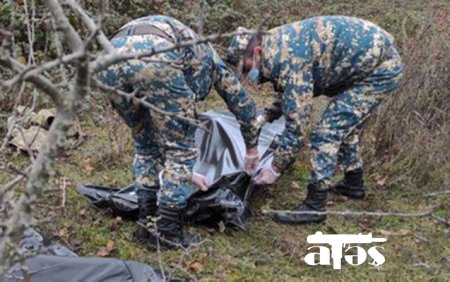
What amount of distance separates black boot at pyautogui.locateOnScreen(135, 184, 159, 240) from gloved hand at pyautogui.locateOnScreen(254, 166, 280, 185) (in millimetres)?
628

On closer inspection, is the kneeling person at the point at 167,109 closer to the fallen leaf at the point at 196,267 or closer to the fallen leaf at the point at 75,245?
the fallen leaf at the point at 196,267

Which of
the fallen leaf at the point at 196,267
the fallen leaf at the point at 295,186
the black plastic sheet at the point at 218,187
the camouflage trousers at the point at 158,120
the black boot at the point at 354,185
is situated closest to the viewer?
the camouflage trousers at the point at 158,120

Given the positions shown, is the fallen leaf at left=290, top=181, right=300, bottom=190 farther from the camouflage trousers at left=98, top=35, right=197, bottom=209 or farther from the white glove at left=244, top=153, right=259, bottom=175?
the camouflage trousers at left=98, top=35, right=197, bottom=209

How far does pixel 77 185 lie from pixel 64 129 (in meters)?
3.20

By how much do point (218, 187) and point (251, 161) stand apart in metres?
0.27

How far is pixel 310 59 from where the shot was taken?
3.82m

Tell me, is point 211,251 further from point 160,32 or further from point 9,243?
point 9,243

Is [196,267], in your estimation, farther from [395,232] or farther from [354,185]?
[354,185]

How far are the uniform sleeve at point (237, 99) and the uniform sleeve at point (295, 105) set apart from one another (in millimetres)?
173

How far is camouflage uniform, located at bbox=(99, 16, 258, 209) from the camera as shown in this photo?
324cm

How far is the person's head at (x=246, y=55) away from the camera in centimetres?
370

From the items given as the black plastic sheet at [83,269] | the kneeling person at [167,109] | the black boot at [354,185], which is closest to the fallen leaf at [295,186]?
the black boot at [354,185]

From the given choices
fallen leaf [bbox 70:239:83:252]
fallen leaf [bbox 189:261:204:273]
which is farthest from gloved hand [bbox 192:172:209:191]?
fallen leaf [bbox 70:239:83:252]

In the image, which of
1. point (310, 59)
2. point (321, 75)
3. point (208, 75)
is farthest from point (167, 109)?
point (321, 75)
